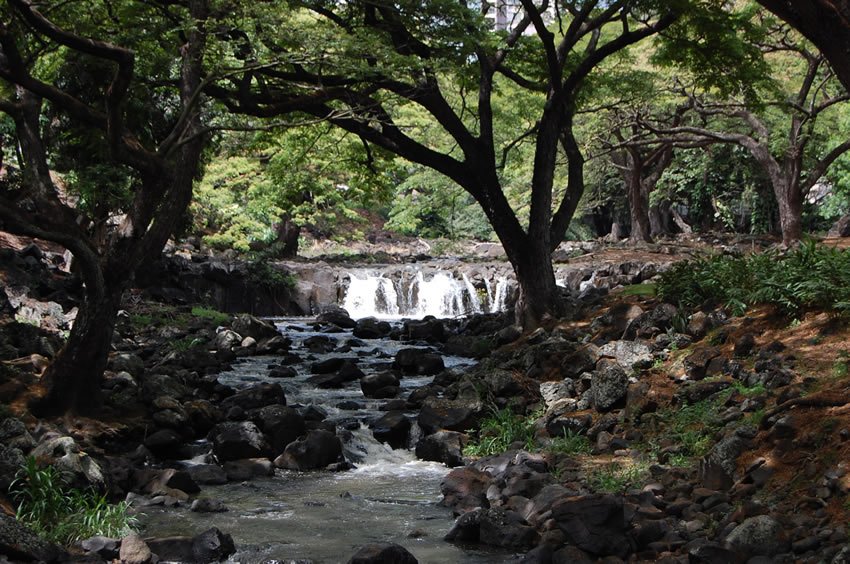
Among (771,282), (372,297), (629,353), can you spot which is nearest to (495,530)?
(629,353)

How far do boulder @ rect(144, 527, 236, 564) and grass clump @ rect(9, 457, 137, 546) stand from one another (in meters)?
0.50

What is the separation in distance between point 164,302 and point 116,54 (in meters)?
12.6

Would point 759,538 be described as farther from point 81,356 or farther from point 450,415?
point 81,356

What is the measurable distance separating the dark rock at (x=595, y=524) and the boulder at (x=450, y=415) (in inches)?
147

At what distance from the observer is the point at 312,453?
8.65 meters

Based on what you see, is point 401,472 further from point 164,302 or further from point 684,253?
point 684,253

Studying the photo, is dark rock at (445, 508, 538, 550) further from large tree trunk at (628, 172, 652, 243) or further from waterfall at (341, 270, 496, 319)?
large tree trunk at (628, 172, 652, 243)

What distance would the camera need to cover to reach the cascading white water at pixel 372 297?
24672 millimetres

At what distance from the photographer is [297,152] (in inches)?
638

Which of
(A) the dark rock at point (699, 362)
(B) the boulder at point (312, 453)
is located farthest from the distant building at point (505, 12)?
(B) the boulder at point (312, 453)

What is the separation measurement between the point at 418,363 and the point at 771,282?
678 centimetres

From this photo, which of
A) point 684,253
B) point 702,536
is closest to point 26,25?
point 702,536

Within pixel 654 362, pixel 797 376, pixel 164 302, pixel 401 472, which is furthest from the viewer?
pixel 164 302

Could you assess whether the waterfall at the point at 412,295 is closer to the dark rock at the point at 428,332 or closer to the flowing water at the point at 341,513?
the dark rock at the point at 428,332
